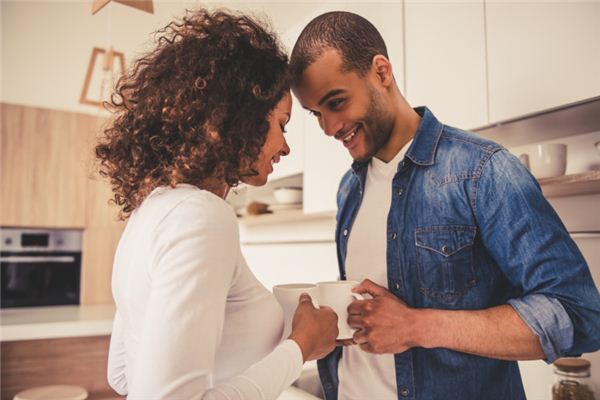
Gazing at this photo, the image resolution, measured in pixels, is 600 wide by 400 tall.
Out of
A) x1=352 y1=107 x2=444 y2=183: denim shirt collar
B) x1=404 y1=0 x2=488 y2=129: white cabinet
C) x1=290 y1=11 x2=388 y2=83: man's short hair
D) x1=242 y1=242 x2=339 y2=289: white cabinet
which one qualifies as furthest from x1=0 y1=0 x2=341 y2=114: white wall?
x1=352 y1=107 x2=444 y2=183: denim shirt collar

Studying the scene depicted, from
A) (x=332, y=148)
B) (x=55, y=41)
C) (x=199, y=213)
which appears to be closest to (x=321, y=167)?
(x=332, y=148)

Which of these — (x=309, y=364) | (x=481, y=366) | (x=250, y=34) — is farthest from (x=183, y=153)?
(x=309, y=364)

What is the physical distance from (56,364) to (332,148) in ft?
5.87

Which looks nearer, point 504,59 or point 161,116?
point 161,116

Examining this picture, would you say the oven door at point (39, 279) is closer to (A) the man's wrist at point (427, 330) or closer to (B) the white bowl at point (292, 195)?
(B) the white bowl at point (292, 195)

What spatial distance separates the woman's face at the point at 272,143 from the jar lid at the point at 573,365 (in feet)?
3.71

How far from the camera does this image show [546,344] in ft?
2.80

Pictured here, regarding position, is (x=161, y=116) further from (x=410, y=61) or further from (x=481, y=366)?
(x=410, y=61)

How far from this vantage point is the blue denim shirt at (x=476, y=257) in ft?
2.83

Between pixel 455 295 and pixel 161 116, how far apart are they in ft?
2.31

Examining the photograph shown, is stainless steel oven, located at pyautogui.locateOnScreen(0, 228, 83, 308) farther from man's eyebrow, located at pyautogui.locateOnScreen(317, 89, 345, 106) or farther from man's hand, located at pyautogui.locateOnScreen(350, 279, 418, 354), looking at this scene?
man's hand, located at pyautogui.locateOnScreen(350, 279, 418, 354)

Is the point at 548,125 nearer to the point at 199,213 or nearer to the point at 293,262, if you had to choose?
the point at 199,213

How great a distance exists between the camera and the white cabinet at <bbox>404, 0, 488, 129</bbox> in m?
1.46

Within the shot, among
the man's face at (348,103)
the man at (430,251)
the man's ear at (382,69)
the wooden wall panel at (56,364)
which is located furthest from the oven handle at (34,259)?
the man's ear at (382,69)
